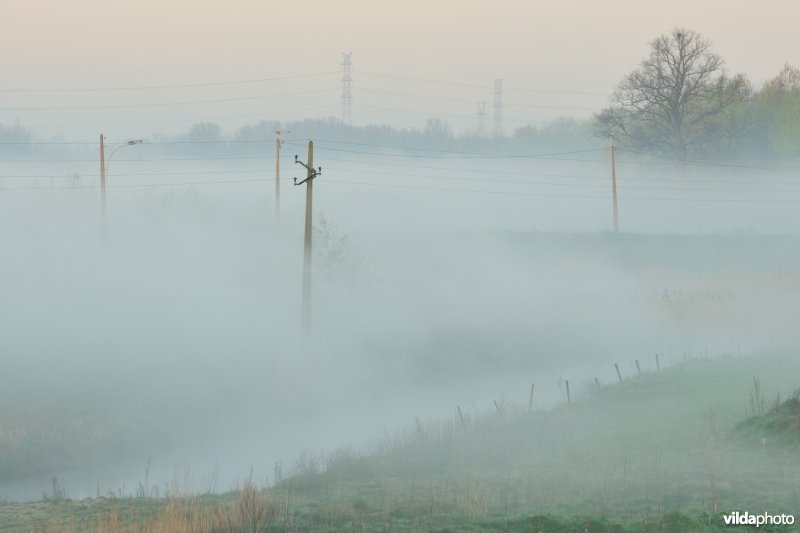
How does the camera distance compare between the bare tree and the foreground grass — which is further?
the bare tree

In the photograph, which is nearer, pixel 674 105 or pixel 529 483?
pixel 529 483

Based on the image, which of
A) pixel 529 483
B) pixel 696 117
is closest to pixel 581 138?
pixel 696 117

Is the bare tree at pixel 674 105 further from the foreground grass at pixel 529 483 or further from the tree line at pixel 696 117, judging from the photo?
the foreground grass at pixel 529 483

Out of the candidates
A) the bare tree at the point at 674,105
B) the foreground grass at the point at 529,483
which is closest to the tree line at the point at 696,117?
the bare tree at the point at 674,105

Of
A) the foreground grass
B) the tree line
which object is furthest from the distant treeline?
the foreground grass

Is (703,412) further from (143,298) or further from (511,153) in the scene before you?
(511,153)

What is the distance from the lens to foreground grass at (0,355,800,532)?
1505cm

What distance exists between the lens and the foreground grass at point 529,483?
15047 millimetres

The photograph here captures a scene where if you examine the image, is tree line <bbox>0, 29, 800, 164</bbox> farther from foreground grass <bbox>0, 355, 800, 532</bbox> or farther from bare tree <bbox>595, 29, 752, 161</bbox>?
foreground grass <bbox>0, 355, 800, 532</bbox>

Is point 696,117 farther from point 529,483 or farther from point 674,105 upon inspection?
point 529,483

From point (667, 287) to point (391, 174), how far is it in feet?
208

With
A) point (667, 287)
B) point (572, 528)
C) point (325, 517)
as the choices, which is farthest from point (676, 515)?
point (667, 287)

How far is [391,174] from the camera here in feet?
396

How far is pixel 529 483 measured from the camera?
18.8 meters
